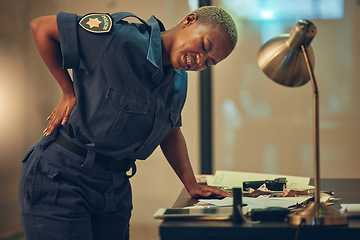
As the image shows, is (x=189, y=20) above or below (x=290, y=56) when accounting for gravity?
above

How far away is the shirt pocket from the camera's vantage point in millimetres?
1340

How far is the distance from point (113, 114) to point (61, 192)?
252mm

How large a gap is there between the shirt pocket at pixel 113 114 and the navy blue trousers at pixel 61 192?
7cm

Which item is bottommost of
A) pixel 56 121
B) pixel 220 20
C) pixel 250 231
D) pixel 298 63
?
pixel 250 231

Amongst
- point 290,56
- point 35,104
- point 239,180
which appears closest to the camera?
point 290,56

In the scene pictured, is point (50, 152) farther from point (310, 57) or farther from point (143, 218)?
point (143, 218)

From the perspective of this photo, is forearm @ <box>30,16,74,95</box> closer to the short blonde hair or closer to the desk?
the short blonde hair

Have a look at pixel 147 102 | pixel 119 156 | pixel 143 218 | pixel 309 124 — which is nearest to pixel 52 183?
pixel 119 156

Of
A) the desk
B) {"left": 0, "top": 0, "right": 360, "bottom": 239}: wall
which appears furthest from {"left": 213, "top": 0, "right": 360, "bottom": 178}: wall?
the desk

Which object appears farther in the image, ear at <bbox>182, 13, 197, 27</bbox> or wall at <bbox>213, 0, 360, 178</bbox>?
wall at <bbox>213, 0, 360, 178</bbox>

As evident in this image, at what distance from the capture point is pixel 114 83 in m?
1.34

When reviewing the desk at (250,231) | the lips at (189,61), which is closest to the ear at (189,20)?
the lips at (189,61)

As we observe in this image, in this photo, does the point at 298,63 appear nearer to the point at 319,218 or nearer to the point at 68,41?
the point at 319,218

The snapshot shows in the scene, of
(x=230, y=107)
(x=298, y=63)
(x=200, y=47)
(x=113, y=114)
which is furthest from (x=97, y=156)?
(x=230, y=107)
